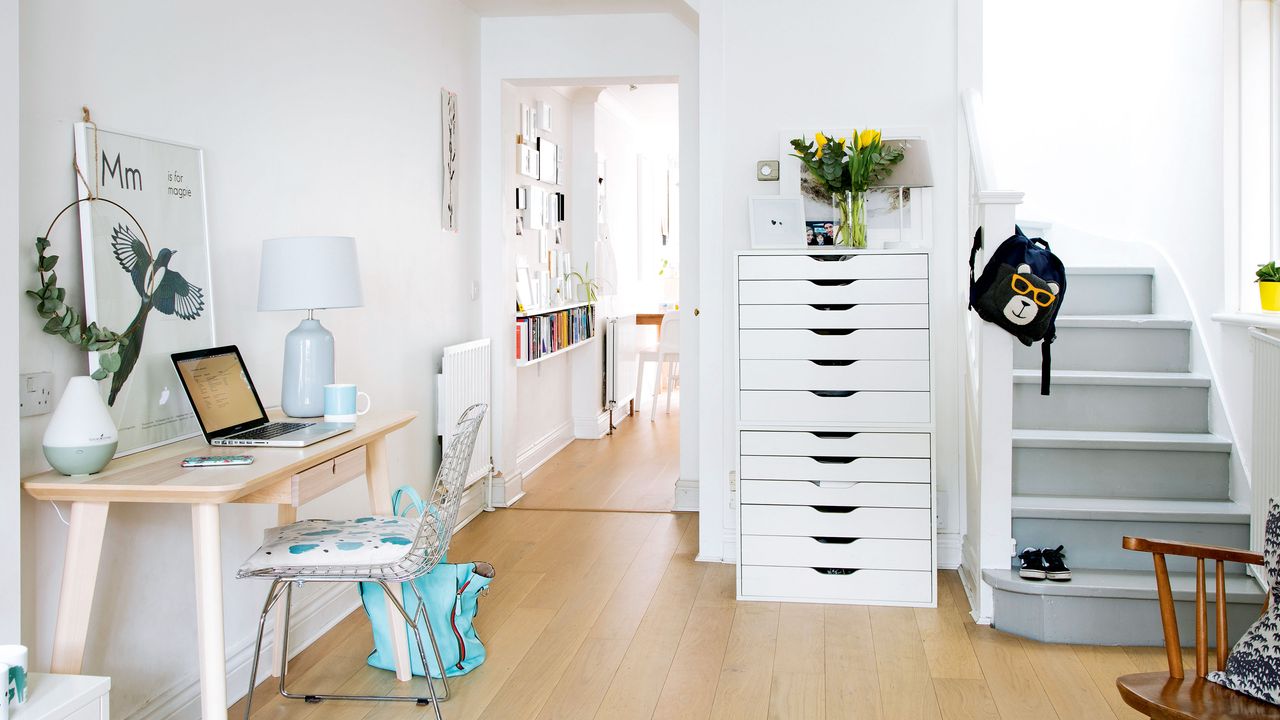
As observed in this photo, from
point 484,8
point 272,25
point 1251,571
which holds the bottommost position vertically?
point 1251,571

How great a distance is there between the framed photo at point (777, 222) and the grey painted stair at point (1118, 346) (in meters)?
0.98

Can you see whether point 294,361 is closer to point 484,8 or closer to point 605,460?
point 484,8

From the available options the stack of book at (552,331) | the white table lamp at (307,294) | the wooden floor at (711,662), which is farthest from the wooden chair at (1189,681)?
the stack of book at (552,331)

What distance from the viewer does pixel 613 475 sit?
5957 millimetres

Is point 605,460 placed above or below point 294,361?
below

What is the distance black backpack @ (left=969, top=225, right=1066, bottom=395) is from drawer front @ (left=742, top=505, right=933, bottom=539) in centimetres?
75

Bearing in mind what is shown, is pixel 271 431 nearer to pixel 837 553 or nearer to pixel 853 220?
pixel 837 553

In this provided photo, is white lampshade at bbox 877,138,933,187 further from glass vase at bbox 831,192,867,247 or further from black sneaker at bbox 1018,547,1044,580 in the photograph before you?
black sneaker at bbox 1018,547,1044,580

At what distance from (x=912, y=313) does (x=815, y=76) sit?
3.76 feet

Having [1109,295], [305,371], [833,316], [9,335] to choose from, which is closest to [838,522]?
[833,316]

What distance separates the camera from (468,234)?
493 centimetres

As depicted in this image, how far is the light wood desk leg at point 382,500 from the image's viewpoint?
115 inches

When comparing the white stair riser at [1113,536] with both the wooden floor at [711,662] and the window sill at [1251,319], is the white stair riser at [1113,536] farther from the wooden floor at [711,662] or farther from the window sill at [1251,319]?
the window sill at [1251,319]

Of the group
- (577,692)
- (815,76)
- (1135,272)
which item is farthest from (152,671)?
(1135,272)
